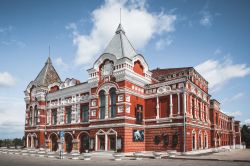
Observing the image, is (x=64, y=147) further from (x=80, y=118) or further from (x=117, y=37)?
(x=117, y=37)

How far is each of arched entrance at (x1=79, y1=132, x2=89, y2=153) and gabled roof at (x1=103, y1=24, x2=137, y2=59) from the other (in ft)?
36.9

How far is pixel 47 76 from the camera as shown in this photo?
4416 centimetres

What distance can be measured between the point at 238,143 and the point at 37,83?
47382 millimetres

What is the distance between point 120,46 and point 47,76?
54.6ft

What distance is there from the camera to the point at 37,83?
1714 inches

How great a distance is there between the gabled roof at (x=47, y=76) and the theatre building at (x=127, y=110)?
424 centimetres

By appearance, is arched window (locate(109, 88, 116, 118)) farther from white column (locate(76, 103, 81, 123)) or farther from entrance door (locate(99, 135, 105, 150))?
white column (locate(76, 103, 81, 123))

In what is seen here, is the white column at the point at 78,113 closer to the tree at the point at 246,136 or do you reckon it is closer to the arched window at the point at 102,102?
the arched window at the point at 102,102

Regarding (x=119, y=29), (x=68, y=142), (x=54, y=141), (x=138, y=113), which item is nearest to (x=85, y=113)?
(x=68, y=142)

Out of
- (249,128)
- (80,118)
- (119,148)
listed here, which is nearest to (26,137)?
(80,118)

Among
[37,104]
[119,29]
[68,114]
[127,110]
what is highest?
[119,29]

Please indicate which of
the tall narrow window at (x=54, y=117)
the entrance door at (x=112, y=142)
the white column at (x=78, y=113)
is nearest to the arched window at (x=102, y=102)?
the entrance door at (x=112, y=142)

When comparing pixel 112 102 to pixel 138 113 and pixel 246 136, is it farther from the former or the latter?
pixel 246 136

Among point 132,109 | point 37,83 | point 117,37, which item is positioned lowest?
point 132,109
